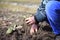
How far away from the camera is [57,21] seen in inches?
61.5

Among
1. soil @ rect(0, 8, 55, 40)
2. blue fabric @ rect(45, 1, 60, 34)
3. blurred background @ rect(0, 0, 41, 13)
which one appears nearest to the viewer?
blue fabric @ rect(45, 1, 60, 34)

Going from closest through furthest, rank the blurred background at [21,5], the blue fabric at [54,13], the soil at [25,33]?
1. the blue fabric at [54,13]
2. the soil at [25,33]
3. the blurred background at [21,5]

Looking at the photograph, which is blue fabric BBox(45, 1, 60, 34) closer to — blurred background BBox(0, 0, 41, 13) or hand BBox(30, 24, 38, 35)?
hand BBox(30, 24, 38, 35)

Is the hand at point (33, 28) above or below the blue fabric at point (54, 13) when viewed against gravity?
below

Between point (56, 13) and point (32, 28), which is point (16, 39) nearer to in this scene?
point (32, 28)

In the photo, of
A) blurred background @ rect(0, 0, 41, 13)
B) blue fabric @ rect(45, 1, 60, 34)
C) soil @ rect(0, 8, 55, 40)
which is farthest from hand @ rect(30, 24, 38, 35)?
blurred background @ rect(0, 0, 41, 13)

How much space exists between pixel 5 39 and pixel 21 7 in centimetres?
97

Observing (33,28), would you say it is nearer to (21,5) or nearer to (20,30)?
(20,30)

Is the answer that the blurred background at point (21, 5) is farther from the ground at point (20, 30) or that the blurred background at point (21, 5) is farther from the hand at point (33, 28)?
the hand at point (33, 28)

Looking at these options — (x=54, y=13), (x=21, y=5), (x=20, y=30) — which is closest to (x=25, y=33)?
(x=20, y=30)

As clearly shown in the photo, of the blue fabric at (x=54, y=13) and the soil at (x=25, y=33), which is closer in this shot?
the blue fabric at (x=54, y=13)

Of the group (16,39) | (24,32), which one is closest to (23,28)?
(24,32)

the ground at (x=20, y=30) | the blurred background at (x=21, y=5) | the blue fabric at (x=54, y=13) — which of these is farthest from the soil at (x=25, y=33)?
the blurred background at (x=21, y=5)

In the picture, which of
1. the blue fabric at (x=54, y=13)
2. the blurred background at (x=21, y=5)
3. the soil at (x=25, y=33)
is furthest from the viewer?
the blurred background at (x=21, y=5)
